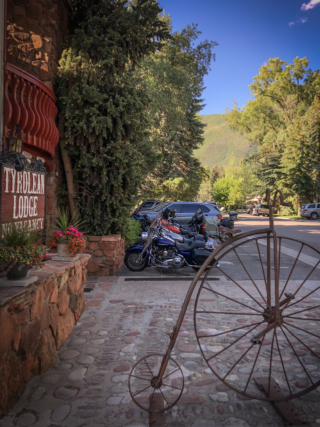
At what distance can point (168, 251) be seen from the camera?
769cm

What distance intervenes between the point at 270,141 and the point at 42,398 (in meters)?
43.7

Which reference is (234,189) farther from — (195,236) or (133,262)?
(133,262)

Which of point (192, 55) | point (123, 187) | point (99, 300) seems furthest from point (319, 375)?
point (192, 55)

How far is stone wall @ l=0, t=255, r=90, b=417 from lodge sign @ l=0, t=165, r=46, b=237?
0.76 metres

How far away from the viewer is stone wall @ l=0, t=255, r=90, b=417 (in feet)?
8.38

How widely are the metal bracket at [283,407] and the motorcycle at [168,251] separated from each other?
15.2ft

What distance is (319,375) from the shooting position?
313 centimetres

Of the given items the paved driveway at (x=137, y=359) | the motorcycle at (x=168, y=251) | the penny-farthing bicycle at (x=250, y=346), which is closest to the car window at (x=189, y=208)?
the motorcycle at (x=168, y=251)

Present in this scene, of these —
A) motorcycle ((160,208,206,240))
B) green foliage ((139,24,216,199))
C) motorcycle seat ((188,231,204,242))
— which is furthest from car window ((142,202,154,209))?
motorcycle seat ((188,231,204,242))

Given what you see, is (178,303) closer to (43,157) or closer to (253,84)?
(43,157)

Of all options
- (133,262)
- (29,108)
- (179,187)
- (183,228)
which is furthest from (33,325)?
(179,187)

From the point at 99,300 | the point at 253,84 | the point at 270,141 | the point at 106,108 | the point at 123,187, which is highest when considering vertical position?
the point at 253,84

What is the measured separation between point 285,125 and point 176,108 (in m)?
28.7

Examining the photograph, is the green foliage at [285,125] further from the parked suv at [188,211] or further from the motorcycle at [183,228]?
the motorcycle at [183,228]
